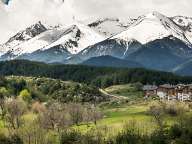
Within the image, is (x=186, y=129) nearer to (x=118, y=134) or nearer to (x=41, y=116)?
(x=118, y=134)

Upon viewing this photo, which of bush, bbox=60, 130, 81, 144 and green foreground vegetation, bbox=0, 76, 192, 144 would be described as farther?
bush, bbox=60, 130, 81, 144

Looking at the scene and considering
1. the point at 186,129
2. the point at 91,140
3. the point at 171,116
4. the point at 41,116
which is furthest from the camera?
the point at 171,116

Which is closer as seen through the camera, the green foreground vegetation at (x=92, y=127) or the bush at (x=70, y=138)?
the green foreground vegetation at (x=92, y=127)

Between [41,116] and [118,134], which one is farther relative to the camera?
[41,116]

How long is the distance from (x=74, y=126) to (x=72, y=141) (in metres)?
28.3

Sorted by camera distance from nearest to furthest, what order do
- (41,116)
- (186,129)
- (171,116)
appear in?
(186,129) < (41,116) < (171,116)

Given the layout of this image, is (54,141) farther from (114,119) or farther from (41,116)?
(114,119)

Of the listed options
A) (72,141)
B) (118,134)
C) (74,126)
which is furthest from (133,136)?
(74,126)

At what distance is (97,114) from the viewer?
194750 mm

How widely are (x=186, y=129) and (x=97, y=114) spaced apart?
37666 mm

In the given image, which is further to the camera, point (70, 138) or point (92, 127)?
point (92, 127)

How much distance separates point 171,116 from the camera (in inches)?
7761

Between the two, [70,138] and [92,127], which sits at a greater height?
[92,127]

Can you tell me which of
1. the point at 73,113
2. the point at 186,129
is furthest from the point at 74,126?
the point at 186,129
